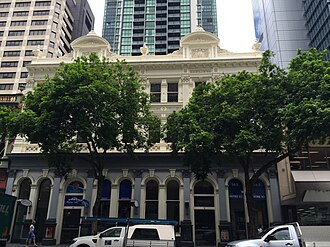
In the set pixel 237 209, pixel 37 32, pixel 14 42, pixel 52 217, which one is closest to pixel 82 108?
pixel 52 217

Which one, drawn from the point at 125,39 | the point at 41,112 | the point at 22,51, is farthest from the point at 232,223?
the point at 125,39

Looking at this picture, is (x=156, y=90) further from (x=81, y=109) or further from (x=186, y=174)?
(x=81, y=109)

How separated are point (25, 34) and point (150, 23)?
29936 millimetres

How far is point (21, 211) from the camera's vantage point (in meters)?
22.5

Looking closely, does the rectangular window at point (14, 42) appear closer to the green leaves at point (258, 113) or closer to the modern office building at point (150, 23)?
the modern office building at point (150, 23)

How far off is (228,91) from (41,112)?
1132cm

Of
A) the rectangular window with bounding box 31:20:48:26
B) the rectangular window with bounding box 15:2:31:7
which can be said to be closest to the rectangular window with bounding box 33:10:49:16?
the rectangular window with bounding box 31:20:48:26

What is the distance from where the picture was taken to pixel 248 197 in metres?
16.2

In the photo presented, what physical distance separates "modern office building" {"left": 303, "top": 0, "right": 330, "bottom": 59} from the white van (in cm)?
4721

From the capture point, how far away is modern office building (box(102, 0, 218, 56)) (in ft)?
234

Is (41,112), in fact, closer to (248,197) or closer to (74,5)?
(248,197)

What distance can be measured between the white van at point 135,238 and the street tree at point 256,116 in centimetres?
475

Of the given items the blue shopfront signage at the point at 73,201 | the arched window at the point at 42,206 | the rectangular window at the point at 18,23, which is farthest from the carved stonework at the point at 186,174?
the rectangular window at the point at 18,23

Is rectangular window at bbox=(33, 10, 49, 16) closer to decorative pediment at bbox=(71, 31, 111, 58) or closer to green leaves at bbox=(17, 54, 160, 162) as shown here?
decorative pediment at bbox=(71, 31, 111, 58)
